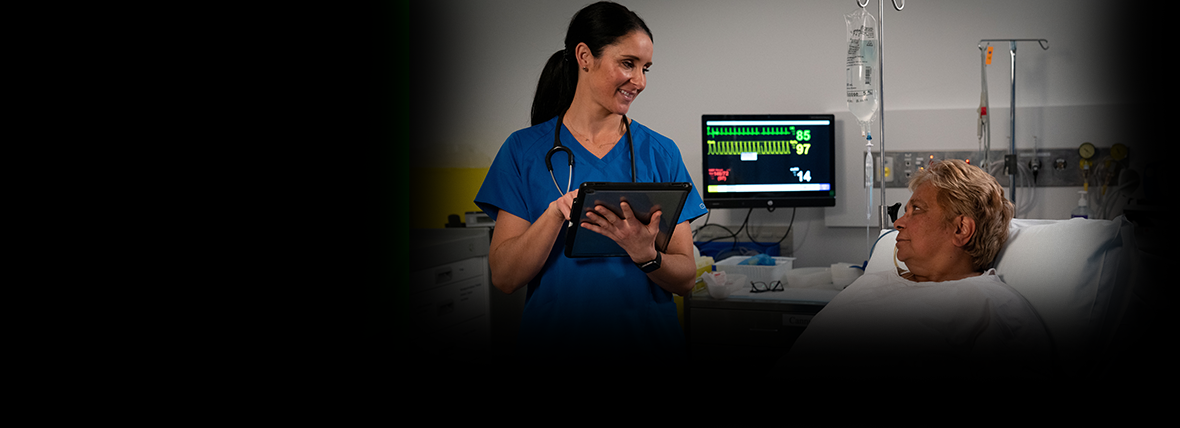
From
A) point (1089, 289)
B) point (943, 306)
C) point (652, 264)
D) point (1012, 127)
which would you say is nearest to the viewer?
point (652, 264)

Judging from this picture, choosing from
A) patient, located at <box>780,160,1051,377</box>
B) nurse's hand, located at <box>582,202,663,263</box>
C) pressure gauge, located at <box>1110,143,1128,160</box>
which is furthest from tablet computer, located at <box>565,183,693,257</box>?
pressure gauge, located at <box>1110,143,1128,160</box>

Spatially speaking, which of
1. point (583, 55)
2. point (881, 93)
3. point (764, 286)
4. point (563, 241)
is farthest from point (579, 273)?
point (764, 286)

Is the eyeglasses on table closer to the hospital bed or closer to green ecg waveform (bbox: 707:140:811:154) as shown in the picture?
green ecg waveform (bbox: 707:140:811:154)

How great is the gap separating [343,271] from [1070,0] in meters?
1.59

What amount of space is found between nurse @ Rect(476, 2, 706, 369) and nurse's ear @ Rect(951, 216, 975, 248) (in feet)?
1.72

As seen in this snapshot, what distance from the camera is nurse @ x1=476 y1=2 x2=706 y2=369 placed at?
32.4 inches

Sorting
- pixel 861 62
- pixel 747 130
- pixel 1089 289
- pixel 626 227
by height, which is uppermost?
pixel 861 62

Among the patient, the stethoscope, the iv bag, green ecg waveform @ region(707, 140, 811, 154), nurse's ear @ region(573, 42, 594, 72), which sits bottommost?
the patient

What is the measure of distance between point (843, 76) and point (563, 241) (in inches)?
59.9

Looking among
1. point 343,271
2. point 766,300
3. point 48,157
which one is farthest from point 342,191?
point 766,300

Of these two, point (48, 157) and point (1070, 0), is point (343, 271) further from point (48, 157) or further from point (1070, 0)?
point (1070, 0)

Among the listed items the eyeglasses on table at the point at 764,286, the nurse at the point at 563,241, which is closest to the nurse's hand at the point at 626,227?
the nurse at the point at 563,241

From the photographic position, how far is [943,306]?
40.6 inches

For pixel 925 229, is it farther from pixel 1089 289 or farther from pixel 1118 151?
pixel 1118 151
